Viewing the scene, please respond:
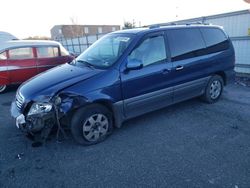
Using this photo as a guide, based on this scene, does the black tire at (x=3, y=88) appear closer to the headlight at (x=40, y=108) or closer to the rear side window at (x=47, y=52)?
the rear side window at (x=47, y=52)

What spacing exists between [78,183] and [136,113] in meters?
1.64

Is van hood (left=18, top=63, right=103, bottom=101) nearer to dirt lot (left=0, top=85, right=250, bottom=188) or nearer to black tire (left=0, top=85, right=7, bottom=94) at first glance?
dirt lot (left=0, top=85, right=250, bottom=188)

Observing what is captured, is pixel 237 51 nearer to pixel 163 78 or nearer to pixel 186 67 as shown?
pixel 186 67

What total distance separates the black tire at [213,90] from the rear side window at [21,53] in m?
5.65

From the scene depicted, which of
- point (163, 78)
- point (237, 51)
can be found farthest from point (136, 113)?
point (237, 51)

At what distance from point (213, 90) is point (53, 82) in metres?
3.61

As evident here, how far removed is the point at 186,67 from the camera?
4.35 metres

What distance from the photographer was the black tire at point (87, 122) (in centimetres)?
333

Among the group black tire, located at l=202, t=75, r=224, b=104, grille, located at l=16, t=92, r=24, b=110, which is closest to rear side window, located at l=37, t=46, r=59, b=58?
grille, located at l=16, t=92, r=24, b=110

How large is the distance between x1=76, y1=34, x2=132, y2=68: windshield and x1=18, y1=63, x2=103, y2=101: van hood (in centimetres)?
25

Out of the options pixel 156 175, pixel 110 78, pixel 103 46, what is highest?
pixel 103 46

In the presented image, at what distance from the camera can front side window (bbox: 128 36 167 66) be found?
377cm

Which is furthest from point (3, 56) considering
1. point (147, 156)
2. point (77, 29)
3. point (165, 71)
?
point (77, 29)

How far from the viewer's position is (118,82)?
354 centimetres
